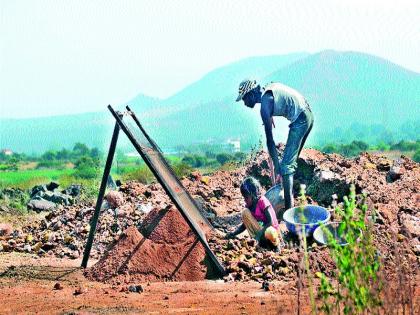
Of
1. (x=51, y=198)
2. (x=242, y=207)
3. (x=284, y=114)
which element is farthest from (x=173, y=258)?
(x=51, y=198)

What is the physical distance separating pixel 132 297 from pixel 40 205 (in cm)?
969

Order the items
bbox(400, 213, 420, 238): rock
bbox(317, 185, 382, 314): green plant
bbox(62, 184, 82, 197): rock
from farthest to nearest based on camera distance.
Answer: bbox(62, 184, 82, 197): rock < bbox(400, 213, 420, 238): rock < bbox(317, 185, 382, 314): green plant

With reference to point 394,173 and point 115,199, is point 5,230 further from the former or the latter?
point 394,173

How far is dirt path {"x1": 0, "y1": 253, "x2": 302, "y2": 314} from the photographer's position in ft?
23.6

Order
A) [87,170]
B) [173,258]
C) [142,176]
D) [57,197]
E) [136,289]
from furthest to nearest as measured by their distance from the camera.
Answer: [87,170] < [142,176] < [57,197] < [173,258] < [136,289]

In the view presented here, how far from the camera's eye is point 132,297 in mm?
7797

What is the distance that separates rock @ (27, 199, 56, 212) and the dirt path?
7716mm

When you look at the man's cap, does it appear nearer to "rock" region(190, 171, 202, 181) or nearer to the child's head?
the child's head

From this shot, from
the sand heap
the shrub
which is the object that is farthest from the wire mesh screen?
the shrub

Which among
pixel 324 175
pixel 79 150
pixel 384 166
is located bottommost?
pixel 79 150

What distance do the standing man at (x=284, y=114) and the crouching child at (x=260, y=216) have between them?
933 millimetres

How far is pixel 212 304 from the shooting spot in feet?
24.1

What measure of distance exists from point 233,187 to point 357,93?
16591cm

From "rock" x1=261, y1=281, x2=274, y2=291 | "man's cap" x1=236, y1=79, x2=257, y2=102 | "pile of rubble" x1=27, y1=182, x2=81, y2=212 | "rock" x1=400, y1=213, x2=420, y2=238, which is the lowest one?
"pile of rubble" x1=27, y1=182, x2=81, y2=212
